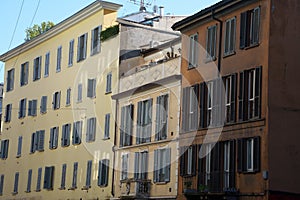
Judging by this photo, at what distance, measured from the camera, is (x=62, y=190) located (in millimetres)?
54156

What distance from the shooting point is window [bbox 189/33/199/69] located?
132 ft

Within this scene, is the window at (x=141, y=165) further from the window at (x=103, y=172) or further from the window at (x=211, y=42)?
the window at (x=211, y=42)

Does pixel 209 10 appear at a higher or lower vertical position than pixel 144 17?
lower

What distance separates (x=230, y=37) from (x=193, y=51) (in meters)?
3.85

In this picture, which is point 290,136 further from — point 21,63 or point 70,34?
point 21,63

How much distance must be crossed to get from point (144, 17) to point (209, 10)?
2543 centimetres

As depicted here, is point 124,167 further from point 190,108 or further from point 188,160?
point 190,108

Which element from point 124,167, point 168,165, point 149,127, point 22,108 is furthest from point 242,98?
point 22,108

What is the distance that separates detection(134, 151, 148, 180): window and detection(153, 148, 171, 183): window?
4.15 feet

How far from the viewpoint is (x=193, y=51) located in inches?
1598

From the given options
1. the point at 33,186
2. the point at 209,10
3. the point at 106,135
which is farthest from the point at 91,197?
the point at 209,10

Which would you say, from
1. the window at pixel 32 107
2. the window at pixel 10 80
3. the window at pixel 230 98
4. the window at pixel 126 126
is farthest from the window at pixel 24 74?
the window at pixel 230 98

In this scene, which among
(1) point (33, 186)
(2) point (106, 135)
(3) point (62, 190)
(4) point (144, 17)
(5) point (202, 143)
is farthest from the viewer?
(4) point (144, 17)

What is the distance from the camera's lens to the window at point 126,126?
4634 cm
